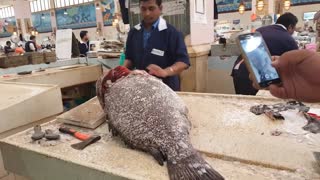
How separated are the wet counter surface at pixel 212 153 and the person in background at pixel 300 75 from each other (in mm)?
189

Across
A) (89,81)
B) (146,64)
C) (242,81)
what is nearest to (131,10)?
(89,81)

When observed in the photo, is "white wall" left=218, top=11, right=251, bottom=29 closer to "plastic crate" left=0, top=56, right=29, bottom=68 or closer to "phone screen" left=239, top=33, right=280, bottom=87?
"plastic crate" left=0, top=56, right=29, bottom=68

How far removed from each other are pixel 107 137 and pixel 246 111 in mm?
653

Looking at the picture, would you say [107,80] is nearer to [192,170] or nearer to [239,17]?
[192,170]

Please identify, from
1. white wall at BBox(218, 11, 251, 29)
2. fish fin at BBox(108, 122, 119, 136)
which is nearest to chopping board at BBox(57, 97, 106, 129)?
fish fin at BBox(108, 122, 119, 136)

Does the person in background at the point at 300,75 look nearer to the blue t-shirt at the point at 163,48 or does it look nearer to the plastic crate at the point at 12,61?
the blue t-shirt at the point at 163,48

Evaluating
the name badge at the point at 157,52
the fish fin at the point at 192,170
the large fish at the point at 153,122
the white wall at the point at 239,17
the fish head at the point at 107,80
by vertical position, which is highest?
the white wall at the point at 239,17

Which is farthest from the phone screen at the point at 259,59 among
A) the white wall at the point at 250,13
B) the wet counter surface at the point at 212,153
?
the white wall at the point at 250,13

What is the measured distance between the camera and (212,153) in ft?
2.97

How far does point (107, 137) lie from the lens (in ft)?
3.70

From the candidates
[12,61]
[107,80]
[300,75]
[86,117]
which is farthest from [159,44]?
[12,61]

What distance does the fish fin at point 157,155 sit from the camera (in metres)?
0.88

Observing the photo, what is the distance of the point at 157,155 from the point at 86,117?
0.55 meters

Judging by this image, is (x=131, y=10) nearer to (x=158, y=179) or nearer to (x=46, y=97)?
(x=46, y=97)
